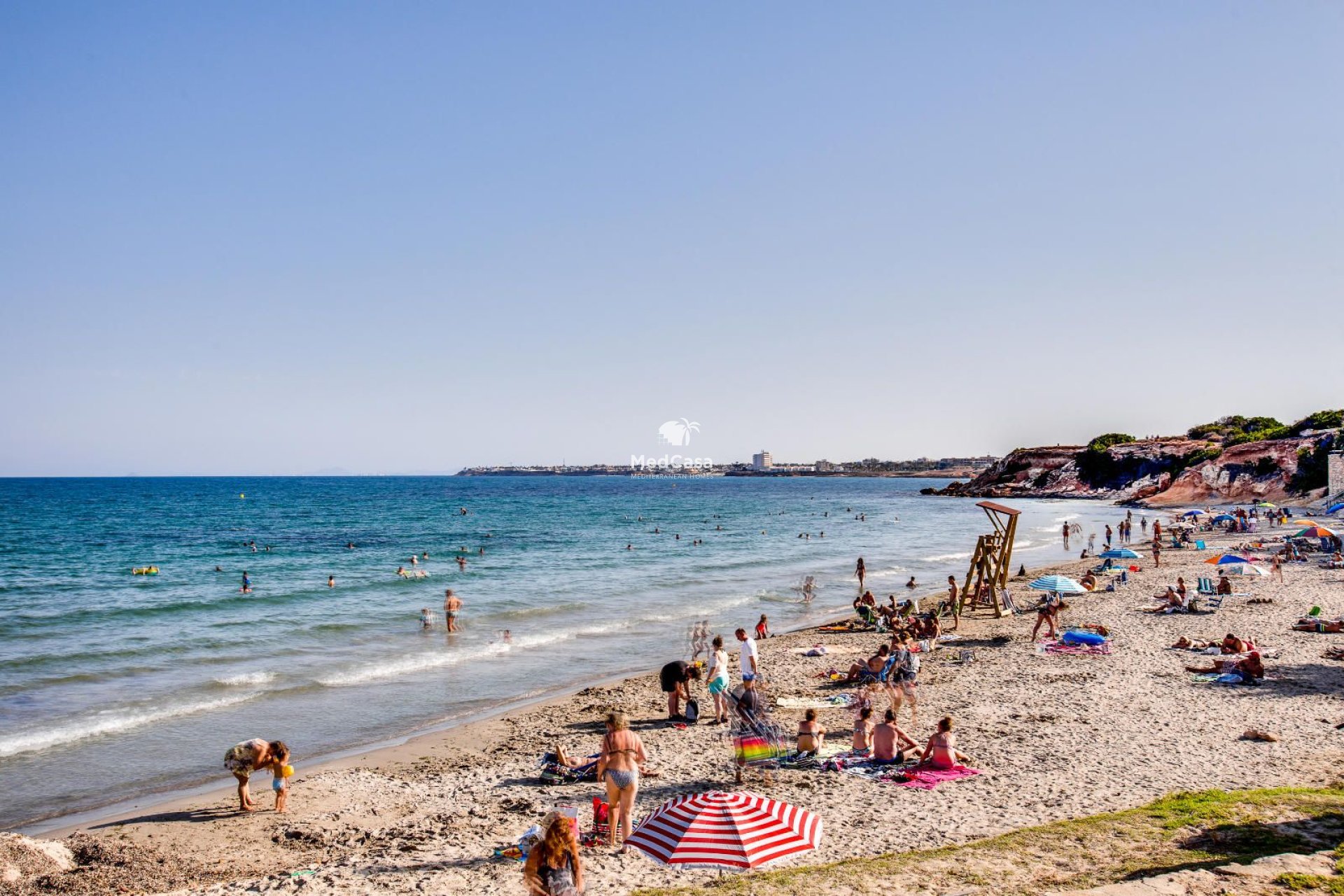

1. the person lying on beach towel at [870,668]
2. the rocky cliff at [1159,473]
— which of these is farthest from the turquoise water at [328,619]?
the rocky cliff at [1159,473]

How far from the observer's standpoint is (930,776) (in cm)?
1159

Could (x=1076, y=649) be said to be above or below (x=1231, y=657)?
below

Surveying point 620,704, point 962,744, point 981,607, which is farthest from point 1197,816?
point 981,607

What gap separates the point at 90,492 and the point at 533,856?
558 ft

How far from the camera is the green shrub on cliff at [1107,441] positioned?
11962cm

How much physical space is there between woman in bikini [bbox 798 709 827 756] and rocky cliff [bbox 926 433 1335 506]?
7692 cm

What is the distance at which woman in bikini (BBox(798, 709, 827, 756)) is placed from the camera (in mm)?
12812

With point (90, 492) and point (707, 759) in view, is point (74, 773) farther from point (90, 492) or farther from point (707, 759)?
point (90, 492)

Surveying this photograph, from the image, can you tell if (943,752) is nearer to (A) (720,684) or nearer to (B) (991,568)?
(A) (720,684)

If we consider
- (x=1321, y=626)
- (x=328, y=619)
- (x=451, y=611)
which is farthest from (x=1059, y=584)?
(x=328, y=619)

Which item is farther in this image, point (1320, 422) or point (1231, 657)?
point (1320, 422)

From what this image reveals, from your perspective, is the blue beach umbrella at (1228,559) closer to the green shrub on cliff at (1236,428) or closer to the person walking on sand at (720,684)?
the person walking on sand at (720,684)

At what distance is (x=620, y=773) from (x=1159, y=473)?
4353 inches

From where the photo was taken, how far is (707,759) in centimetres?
1302
